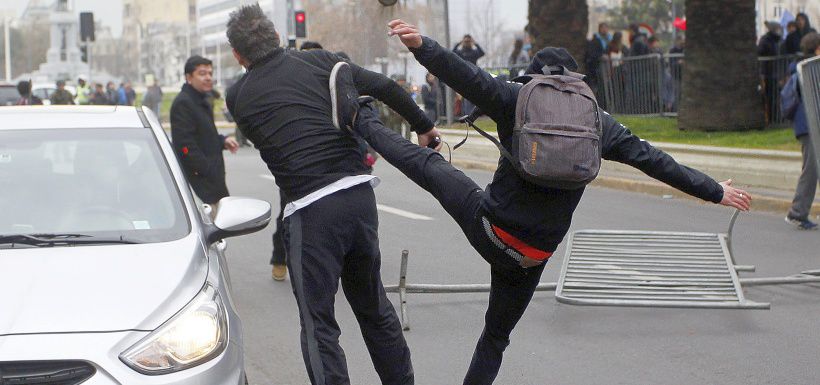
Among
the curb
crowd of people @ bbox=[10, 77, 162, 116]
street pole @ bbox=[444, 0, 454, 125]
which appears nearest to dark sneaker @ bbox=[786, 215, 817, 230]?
the curb

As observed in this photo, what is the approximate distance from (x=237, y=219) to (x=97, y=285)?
1.01 m

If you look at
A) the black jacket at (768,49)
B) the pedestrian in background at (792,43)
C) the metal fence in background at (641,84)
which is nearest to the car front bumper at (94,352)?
the black jacket at (768,49)

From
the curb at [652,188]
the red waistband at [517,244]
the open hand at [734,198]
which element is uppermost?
the open hand at [734,198]

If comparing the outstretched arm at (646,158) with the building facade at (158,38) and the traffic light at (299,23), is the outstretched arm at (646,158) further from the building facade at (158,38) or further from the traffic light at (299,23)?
the building facade at (158,38)

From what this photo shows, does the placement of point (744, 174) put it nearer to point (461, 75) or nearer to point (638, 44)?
point (638, 44)

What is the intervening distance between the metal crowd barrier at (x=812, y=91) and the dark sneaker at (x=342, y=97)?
5081 mm

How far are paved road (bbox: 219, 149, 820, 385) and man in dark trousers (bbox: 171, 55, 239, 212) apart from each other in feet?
2.82

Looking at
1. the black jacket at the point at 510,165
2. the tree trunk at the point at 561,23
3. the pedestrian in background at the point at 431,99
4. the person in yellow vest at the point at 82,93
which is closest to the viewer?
the black jacket at the point at 510,165

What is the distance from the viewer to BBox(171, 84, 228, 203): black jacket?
930cm

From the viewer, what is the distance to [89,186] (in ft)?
18.8

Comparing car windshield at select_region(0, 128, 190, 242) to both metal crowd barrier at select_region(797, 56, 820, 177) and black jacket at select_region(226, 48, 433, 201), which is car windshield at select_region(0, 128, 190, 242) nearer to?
black jacket at select_region(226, 48, 433, 201)

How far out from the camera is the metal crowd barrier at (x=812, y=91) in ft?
30.8

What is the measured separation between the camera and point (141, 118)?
248 inches

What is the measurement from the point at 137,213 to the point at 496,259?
158 cm
